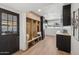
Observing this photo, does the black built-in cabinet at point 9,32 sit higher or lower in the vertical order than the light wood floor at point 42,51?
higher

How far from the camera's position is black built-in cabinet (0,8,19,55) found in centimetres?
316

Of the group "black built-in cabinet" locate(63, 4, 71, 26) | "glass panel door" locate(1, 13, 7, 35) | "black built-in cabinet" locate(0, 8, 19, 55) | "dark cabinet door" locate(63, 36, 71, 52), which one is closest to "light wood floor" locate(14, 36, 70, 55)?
"dark cabinet door" locate(63, 36, 71, 52)

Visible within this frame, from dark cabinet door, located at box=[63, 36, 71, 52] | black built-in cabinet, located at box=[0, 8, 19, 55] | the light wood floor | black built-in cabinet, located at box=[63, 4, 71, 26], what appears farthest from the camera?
black built-in cabinet, located at box=[63, 4, 71, 26]

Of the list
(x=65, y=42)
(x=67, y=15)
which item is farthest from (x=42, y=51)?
(x=67, y=15)

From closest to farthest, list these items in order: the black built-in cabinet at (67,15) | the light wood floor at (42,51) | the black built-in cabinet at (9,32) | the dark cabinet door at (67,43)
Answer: the black built-in cabinet at (9,32)
the dark cabinet door at (67,43)
the light wood floor at (42,51)
the black built-in cabinet at (67,15)

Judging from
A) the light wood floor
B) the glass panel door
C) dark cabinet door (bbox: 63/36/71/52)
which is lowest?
the light wood floor

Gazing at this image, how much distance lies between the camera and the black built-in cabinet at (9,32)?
3162 mm

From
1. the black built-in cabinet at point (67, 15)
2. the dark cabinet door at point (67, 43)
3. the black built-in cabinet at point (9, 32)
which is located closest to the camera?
the black built-in cabinet at point (9, 32)

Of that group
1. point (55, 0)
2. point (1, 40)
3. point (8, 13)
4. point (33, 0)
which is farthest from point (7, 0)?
point (8, 13)

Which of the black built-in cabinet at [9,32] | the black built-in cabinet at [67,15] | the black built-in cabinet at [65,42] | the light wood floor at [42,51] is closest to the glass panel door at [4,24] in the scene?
the black built-in cabinet at [9,32]

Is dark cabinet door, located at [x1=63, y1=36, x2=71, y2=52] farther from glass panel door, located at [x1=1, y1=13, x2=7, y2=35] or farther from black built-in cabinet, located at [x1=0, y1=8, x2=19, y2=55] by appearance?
glass panel door, located at [x1=1, y1=13, x2=7, y2=35]

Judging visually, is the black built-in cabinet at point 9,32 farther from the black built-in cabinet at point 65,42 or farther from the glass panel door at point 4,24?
the black built-in cabinet at point 65,42
